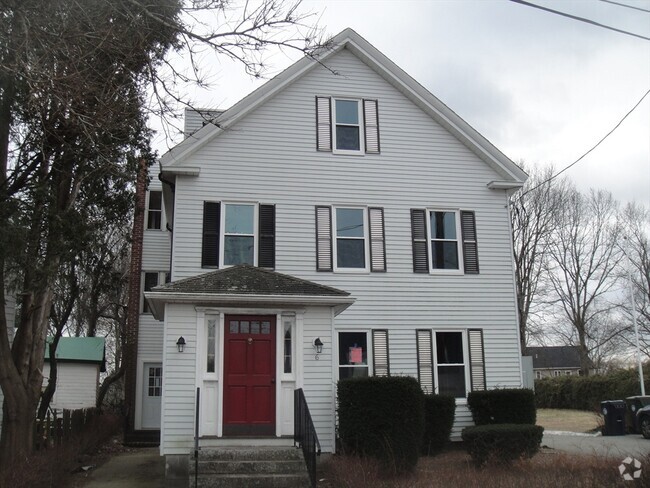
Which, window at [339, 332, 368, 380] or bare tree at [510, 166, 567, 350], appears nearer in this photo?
window at [339, 332, 368, 380]

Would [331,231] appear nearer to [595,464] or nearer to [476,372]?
[476,372]

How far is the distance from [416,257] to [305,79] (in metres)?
5.59

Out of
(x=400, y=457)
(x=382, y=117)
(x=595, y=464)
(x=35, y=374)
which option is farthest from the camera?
(x=382, y=117)

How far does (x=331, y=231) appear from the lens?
16516 mm

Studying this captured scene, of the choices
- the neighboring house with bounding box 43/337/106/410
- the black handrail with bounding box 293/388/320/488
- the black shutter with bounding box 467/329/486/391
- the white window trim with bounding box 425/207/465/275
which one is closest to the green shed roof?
the neighboring house with bounding box 43/337/106/410

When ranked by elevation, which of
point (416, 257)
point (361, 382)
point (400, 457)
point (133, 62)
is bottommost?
point (400, 457)

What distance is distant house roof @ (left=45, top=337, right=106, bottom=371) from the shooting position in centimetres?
2958

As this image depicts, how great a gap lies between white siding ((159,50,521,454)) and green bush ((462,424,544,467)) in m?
3.51

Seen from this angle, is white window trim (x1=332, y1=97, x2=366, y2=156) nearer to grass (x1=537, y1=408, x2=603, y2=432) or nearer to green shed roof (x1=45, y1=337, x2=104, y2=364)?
grass (x1=537, y1=408, x2=603, y2=432)

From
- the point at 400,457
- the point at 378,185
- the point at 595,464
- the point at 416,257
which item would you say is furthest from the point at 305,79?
the point at 595,464

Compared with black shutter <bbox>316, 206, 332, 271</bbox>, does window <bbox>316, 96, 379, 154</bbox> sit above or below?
above

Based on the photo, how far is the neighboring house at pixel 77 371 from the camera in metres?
29.7

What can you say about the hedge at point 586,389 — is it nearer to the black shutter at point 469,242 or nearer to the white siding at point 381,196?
the white siding at point 381,196

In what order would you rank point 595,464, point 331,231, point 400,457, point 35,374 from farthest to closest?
point 331,231 < point 35,374 < point 400,457 < point 595,464
